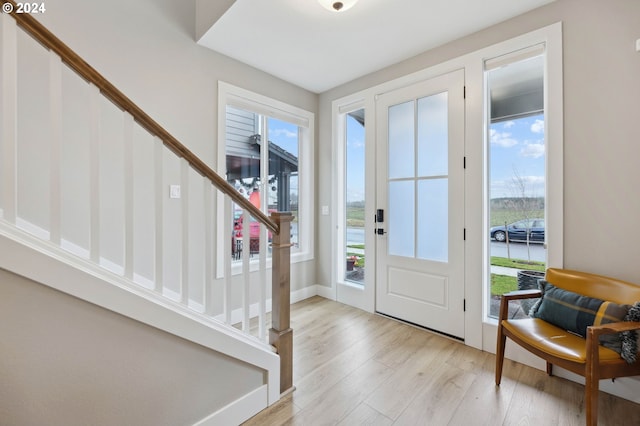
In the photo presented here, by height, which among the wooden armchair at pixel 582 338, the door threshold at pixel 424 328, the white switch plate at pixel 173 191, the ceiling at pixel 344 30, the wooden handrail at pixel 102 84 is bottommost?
the door threshold at pixel 424 328

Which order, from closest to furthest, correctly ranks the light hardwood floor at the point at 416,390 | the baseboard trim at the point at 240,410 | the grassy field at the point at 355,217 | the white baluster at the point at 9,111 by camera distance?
the white baluster at the point at 9,111 → the baseboard trim at the point at 240,410 → the light hardwood floor at the point at 416,390 → the grassy field at the point at 355,217

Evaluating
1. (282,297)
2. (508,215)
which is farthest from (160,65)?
(508,215)

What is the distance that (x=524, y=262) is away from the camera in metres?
3.59

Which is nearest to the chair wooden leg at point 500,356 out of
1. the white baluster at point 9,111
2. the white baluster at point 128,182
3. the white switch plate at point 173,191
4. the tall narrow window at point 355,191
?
the tall narrow window at point 355,191

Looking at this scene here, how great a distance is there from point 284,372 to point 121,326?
1003mm

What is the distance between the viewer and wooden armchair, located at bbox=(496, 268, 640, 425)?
132 cm

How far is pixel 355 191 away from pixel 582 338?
228 cm

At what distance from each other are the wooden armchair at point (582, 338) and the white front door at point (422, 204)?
63 cm

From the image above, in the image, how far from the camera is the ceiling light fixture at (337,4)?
5.96 feet

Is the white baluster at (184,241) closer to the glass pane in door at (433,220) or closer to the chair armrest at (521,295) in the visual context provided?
the chair armrest at (521,295)

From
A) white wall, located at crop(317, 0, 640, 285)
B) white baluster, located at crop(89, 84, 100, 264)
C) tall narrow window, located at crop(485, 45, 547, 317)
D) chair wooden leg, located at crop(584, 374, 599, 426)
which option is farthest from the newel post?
tall narrow window, located at crop(485, 45, 547, 317)

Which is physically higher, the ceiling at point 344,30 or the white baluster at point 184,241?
the ceiling at point 344,30

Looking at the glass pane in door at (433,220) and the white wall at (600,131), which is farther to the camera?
the glass pane in door at (433,220)

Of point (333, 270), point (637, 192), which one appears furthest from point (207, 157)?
point (637, 192)
